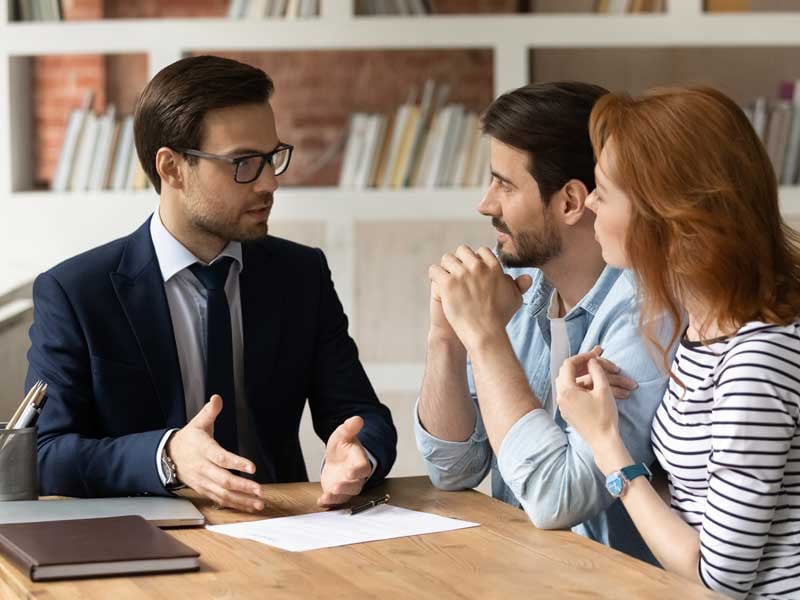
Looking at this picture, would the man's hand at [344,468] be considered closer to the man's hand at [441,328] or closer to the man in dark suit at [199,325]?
the man in dark suit at [199,325]

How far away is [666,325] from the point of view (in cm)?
184

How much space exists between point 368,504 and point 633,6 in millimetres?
2619

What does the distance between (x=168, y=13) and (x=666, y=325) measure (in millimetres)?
4420

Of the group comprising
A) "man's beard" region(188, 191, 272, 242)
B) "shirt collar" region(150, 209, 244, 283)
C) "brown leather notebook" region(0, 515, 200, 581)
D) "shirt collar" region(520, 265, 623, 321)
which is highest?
"man's beard" region(188, 191, 272, 242)

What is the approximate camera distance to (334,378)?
2.36 m

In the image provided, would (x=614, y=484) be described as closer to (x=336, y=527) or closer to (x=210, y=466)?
(x=336, y=527)

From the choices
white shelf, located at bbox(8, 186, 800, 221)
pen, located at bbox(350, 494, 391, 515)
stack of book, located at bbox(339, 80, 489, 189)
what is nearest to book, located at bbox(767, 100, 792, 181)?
white shelf, located at bbox(8, 186, 800, 221)

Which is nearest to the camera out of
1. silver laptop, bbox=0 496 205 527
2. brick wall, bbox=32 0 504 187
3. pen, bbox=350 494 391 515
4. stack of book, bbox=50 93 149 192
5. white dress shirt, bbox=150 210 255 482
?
silver laptop, bbox=0 496 205 527

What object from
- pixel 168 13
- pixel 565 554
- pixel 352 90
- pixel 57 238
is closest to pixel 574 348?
pixel 565 554

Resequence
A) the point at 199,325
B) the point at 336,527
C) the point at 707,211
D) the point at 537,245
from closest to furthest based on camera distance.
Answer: the point at 707,211
the point at 336,527
the point at 537,245
the point at 199,325

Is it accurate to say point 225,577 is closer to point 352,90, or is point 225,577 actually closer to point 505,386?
point 505,386

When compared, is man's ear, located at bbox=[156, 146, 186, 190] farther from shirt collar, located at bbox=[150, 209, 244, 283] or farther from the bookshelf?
the bookshelf

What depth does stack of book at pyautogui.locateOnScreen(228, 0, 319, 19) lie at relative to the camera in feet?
12.9

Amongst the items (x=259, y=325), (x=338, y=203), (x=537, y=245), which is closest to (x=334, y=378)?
(x=259, y=325)
